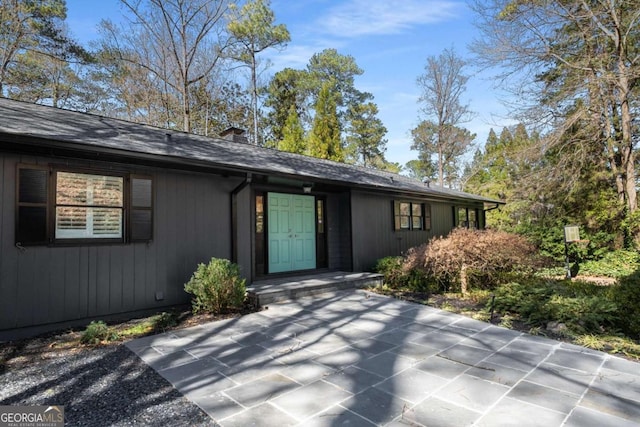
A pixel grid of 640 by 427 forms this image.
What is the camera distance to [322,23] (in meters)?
10.8

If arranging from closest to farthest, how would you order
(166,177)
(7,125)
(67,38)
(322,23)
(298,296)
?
(7,125), (166,177), (298,296), (322,23), (67,38)

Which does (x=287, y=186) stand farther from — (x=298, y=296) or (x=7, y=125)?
(x=7, y=125)

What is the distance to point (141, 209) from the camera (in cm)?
→ 489

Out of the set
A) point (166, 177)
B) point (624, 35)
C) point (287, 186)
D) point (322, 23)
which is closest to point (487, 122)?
point (624, 35)

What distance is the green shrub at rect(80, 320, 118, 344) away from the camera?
3.65 metres

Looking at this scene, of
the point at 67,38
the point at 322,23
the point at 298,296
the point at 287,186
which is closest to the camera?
the point at 298,296

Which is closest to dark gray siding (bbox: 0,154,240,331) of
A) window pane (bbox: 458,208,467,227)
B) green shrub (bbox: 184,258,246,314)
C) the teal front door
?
green shrub (bbox: 184,258,246,314)

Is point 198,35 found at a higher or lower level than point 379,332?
higher

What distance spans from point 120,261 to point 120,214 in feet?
2.21

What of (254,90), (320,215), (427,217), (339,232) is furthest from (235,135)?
(254,90)

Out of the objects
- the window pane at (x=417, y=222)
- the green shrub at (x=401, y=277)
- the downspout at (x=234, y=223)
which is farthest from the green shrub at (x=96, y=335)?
the window pane at (x=417, y=222)

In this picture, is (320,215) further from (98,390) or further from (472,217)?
(472,217)

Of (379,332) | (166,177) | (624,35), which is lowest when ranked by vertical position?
(379,332)

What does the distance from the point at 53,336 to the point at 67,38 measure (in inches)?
517
